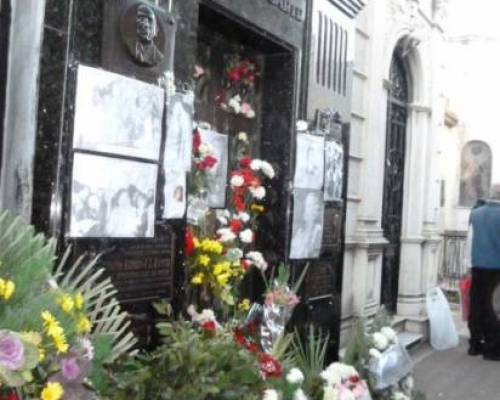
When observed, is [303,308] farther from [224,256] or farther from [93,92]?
[93,92]

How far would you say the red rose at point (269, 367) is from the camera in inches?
124

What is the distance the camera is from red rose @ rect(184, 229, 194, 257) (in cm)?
386

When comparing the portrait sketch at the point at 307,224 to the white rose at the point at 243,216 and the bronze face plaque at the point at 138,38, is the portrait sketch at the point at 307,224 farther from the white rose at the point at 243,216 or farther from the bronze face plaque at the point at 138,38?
the bronze face plaque at the point at 138,38

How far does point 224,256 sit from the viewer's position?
13.9 ft

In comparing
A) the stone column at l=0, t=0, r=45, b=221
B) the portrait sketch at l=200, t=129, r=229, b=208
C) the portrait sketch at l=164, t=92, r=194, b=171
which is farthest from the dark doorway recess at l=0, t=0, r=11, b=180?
the portrait sketch at l=200, t=129, r=229, b=208

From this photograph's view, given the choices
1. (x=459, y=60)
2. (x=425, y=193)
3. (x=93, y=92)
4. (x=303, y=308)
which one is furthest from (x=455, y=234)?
(x=93, y=92)

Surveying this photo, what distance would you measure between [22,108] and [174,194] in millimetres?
948

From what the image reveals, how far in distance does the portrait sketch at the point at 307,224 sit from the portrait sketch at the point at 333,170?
143 millimetres

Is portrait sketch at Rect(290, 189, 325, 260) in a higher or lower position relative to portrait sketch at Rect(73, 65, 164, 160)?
lower

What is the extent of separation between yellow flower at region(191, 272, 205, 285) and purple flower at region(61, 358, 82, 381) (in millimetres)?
2082

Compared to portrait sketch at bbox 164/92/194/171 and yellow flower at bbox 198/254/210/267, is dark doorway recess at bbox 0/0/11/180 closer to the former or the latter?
portrait sketch at bbox 164/92/194/171

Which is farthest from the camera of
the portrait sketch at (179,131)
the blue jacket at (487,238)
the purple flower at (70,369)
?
the blue jacket at (487,238)

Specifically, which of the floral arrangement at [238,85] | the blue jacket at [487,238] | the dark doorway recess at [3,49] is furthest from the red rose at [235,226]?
the blue jacket at [487,238]

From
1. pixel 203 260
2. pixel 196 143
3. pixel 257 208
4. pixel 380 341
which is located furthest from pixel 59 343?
pixel 257 208
